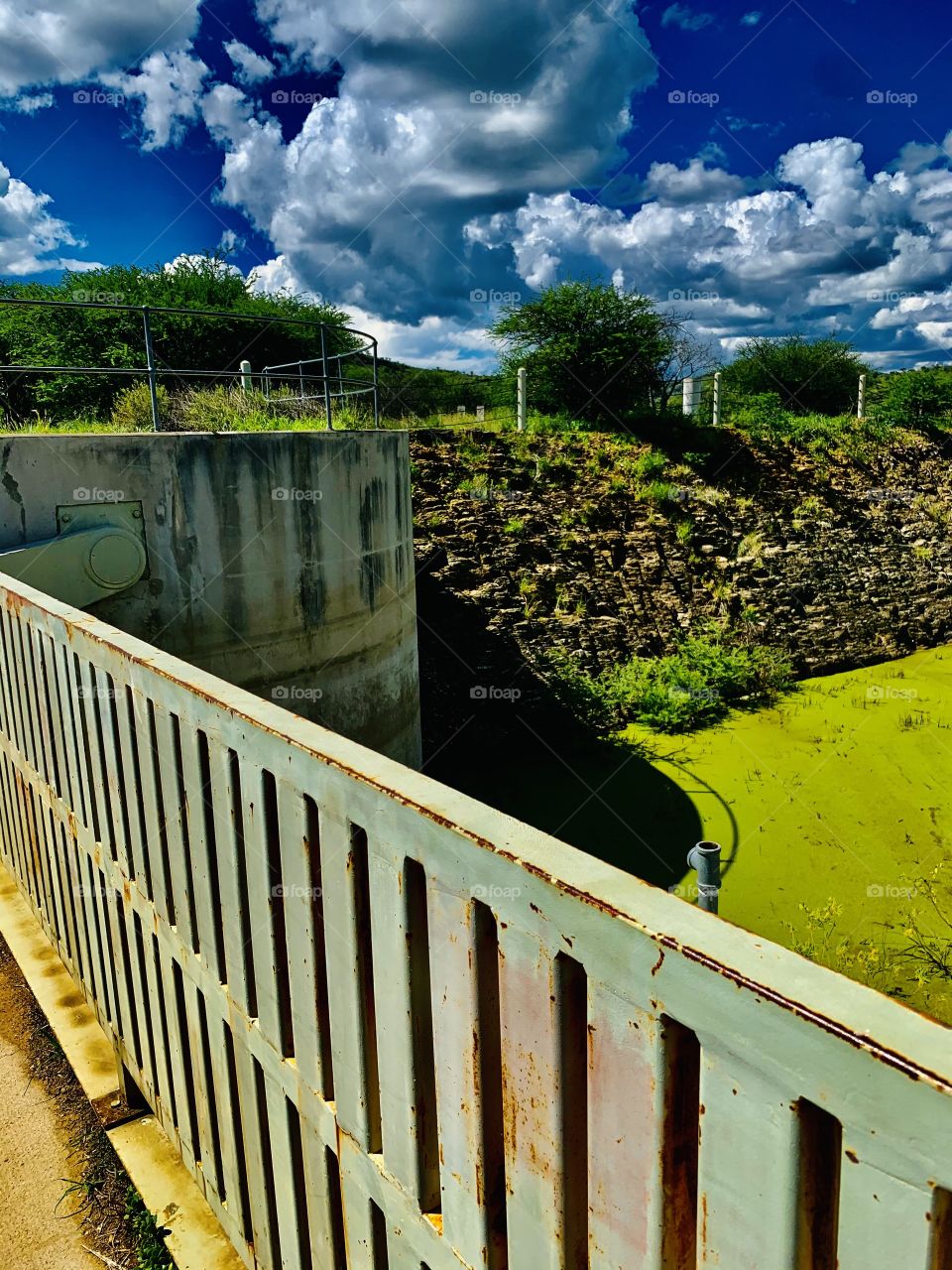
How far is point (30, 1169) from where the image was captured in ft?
9.32

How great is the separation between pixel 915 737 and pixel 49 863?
38.0 ft

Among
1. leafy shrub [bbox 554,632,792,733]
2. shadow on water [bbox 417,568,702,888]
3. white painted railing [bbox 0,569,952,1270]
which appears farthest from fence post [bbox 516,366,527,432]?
white painted railing [bbox 0,569,952,1270]

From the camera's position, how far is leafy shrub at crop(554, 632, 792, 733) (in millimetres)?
12969

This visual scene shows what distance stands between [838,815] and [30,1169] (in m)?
9.05

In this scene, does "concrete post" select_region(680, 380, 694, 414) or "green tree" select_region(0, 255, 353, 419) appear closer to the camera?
"green tree" select_region(0, 255, 353, 419)

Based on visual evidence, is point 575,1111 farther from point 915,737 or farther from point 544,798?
point 915,737

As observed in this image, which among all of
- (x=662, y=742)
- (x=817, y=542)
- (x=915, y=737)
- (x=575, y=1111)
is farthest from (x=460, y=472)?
(x=575, y=1111)

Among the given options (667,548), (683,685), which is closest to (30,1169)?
(683,685)

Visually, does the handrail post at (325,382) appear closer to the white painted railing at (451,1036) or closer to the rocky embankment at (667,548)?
the white painted railing at (451,1036)

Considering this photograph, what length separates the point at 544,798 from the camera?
10.9 metres

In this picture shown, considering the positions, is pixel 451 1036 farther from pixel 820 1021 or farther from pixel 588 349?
pixel 588 349

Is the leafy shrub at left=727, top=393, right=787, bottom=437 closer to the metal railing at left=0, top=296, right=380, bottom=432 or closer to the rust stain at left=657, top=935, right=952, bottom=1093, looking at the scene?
the metal railing at left=0, top=296, right=380, bottom=432

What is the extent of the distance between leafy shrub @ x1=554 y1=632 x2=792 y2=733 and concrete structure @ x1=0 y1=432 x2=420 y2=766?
→ 6.39m

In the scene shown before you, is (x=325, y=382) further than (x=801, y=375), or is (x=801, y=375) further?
(x=801, y=375)
